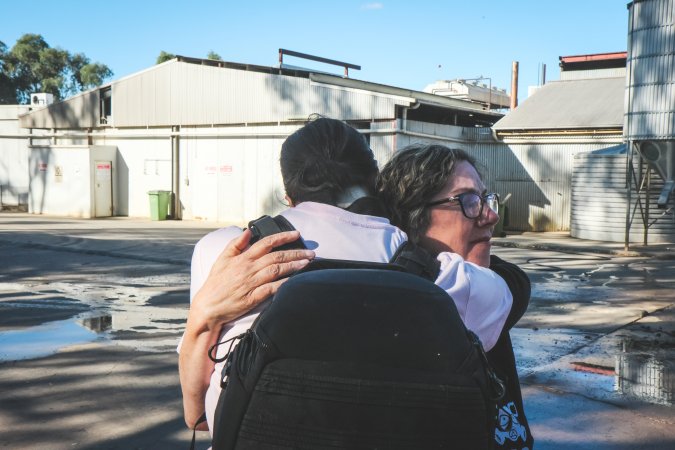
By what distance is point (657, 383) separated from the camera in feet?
19.0

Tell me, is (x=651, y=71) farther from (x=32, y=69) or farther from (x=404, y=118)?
(x=32, y=69)

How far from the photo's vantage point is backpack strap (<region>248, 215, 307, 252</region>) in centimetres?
167

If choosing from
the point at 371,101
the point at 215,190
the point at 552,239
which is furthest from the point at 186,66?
the point at 552,239

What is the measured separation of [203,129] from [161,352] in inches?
776

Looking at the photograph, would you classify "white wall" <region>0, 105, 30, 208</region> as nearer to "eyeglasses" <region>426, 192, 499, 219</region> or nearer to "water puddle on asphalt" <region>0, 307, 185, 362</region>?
"water puddle on asphalt" <region>0, 307, 185, 362</region>

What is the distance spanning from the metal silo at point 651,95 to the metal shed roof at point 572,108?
4928 millimetres

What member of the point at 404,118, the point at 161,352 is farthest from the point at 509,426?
the point at 404,118

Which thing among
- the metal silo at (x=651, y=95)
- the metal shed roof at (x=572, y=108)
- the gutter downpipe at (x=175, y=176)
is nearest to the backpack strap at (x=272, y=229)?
the metal silo at (x=651, y=95)

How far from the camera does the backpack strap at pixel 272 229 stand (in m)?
1.67

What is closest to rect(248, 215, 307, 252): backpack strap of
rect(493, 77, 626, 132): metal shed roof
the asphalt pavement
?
the asphalt pavement

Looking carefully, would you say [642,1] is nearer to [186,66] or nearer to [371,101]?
[371,101]

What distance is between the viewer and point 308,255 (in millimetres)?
1592

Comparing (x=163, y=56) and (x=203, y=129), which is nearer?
(x=203, y=129)

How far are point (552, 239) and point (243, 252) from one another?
19.4 metres
